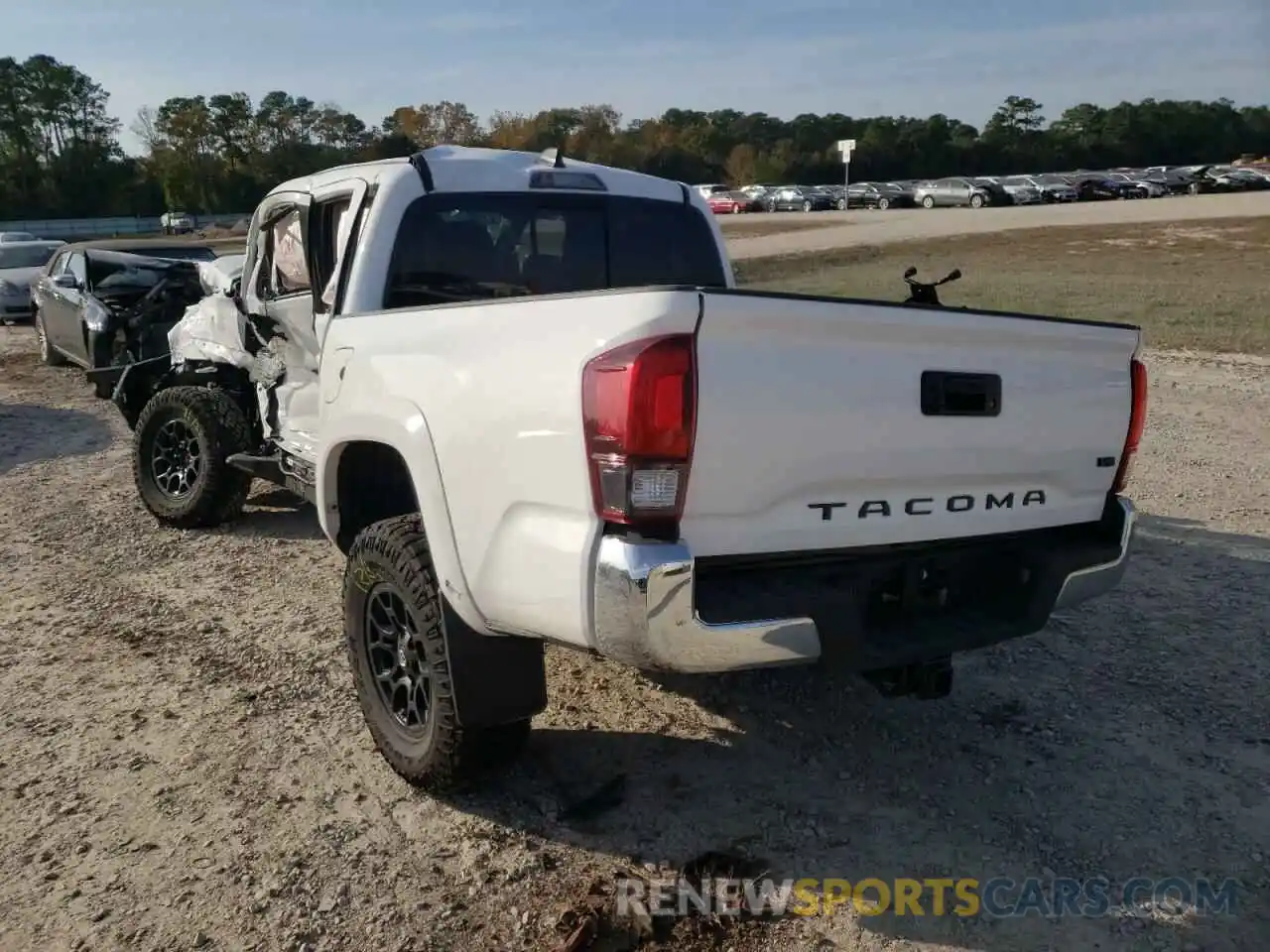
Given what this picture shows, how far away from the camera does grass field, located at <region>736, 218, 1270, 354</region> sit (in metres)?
14.5

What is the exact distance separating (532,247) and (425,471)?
5.09 ft

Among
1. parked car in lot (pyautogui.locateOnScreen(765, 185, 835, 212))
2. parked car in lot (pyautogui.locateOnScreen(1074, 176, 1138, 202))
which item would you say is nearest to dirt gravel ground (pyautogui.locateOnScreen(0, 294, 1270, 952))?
parked car in lot (pyautogui.locateOnScreen(765, 185, 835, 212))

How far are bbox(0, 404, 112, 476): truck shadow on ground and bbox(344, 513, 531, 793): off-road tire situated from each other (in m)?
6.07

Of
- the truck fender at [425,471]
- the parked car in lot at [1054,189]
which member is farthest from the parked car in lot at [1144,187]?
the truck fender at [425,471]

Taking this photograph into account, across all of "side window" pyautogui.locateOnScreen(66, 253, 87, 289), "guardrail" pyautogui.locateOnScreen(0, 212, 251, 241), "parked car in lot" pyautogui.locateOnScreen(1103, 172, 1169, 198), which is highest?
"side window" pyautogui.locateOnScreen(66, 253, 87, 289)

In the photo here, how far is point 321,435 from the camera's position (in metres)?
4.06

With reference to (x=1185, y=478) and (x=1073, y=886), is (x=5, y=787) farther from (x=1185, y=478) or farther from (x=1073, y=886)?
(x=1185, y=478)

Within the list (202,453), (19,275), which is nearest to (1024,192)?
(19,275)

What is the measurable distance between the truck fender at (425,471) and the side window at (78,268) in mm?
10577

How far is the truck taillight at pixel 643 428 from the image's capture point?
2570 mm

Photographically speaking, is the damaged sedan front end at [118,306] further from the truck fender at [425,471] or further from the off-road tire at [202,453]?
the truck fender at [425,471]

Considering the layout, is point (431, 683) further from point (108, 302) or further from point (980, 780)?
point (108, 302)

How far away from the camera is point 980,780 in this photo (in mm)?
3656

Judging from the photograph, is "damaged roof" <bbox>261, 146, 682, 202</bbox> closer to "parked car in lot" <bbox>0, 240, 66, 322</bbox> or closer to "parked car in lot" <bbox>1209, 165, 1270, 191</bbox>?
"parked car in lot" <bbox>0, 240, 66, 322</bbox>
